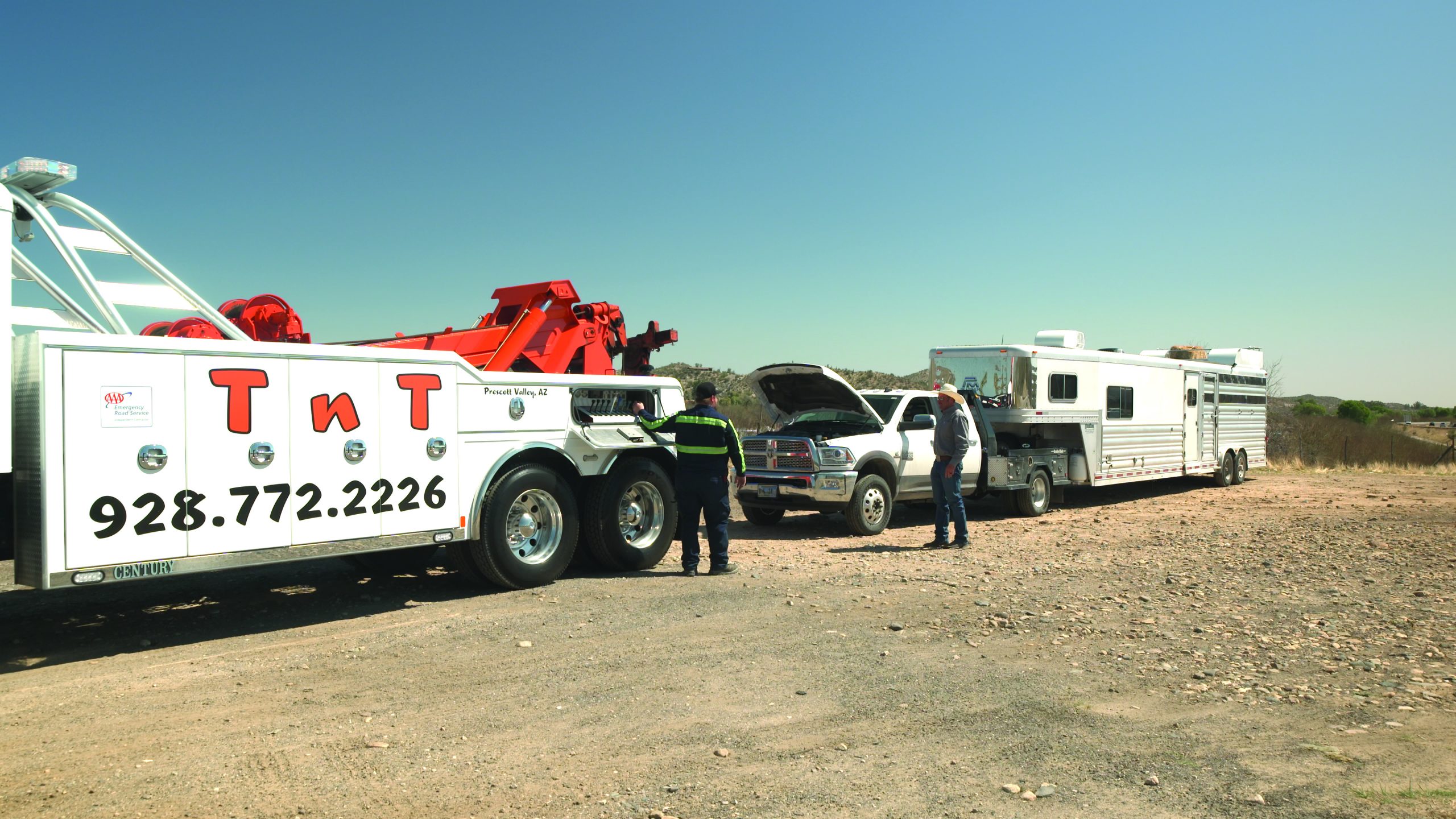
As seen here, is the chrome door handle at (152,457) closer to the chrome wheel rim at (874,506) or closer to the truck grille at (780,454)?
the truck grille at (780,454)

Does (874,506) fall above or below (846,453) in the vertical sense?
below

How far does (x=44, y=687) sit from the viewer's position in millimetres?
5727

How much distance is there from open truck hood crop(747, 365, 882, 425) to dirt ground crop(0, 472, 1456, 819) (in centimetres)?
353

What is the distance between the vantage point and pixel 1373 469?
2659cm

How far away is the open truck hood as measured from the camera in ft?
42.6

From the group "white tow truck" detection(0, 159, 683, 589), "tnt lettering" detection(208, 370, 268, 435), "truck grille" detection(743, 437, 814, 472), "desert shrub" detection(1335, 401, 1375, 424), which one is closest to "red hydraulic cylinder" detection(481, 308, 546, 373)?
"white tow truck" detection(0, 159, 683, 589)

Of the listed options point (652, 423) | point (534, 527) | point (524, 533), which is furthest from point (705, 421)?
point (524, 533)

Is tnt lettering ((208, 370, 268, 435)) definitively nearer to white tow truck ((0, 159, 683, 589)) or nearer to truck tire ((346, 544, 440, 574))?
white tow truck ((0, 159, 683, 589))

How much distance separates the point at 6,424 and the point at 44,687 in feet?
5.09

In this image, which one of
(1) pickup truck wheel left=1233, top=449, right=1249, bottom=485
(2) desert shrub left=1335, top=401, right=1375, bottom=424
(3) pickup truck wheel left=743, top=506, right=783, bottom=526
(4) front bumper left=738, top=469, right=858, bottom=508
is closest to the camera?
(4) front bumper left=738, top=469, right=858, bottom=508

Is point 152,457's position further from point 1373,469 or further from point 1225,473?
point 1373,469

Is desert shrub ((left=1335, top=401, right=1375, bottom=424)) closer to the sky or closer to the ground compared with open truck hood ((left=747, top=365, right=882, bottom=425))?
closer to the ground

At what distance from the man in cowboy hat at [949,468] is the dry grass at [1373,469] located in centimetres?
1768

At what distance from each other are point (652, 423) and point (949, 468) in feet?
14.0
